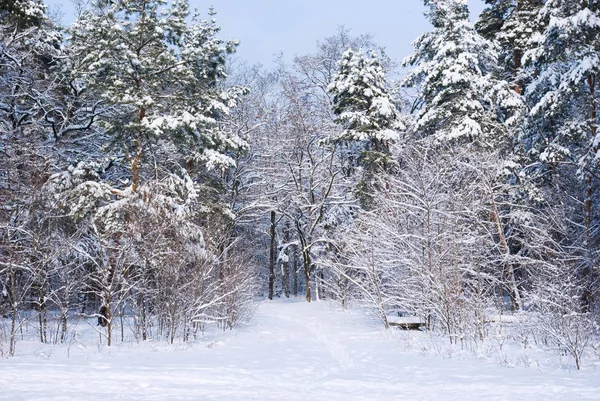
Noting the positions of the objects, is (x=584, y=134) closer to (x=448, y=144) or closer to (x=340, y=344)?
(x=448, y=144)

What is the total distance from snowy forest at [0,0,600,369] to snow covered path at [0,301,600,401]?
5.99ft

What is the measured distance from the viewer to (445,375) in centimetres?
855

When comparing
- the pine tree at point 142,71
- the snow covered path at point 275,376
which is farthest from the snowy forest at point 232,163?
the snow covered path at point 275,376

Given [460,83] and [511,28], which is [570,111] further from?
[511,28]

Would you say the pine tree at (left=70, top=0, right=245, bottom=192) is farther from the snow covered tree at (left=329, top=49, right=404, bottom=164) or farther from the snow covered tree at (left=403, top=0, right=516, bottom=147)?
the snow covered tree at (left=403, top=0, right=516, bottom=147)

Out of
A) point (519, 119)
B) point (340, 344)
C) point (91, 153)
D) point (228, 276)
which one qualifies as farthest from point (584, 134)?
point (91, 153)

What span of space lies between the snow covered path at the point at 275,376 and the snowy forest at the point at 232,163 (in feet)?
5.99

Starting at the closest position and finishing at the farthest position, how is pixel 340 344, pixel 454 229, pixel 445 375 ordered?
pixel 445 375 < pixel 340 344 < pixel 454 229

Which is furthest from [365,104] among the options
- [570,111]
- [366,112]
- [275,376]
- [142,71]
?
[275,376]

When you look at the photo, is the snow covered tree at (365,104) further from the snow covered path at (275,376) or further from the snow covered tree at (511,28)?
the snow covered path at (275,376)

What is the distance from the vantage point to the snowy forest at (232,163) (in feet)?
42.3

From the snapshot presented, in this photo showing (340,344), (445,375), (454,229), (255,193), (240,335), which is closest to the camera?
(445,375)

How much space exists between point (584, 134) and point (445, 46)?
689 cm

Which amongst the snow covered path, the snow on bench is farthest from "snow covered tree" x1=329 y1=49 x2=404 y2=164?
the snow covered path
